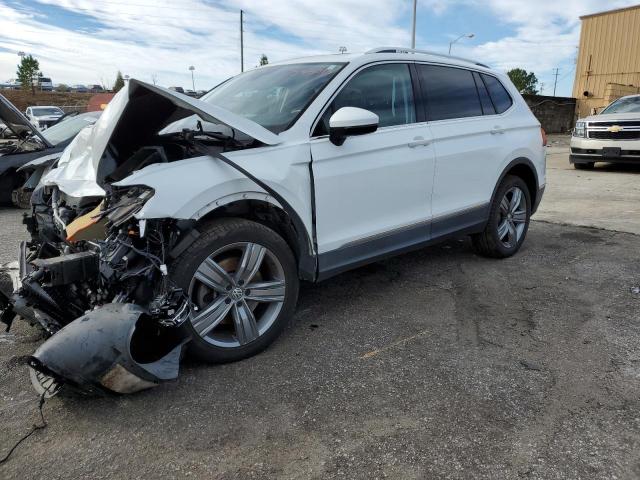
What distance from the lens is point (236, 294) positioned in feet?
9.55

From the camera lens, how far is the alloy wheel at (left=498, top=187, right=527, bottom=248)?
4.97 metres

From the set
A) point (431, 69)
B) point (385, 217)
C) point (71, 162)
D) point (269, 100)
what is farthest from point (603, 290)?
point (71, 162)

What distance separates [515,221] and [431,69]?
188 centimetres

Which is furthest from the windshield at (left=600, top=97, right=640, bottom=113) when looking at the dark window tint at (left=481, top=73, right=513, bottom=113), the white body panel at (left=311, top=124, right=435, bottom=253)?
the white body panel at (left=311, top=124, right=435, bottom=253)

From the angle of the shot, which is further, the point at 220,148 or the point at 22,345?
the point at 22,345

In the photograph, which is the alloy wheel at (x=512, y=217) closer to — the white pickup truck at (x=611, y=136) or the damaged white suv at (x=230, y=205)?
the damaged white suv at (x=230, y=205)

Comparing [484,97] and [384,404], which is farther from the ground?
[484,97]

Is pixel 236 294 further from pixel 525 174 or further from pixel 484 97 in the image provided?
pixel 525 174

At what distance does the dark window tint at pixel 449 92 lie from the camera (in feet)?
13.4

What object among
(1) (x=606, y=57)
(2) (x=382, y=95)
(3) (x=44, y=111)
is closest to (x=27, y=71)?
(3) (x=44, y=111)

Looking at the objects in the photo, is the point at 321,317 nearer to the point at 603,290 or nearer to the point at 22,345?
the point at 22,345

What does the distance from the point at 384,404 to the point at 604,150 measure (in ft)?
36.5

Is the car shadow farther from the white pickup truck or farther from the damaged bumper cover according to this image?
the damaged bumper cover

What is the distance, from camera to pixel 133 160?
302cm
